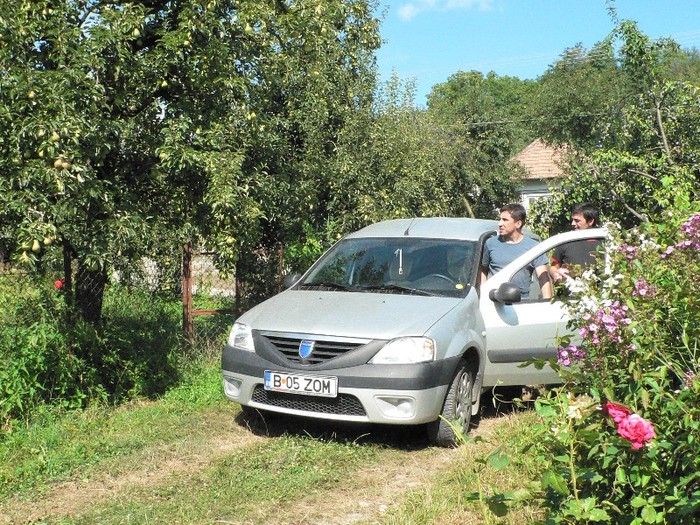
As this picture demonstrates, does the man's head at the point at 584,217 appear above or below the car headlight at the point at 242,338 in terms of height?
above

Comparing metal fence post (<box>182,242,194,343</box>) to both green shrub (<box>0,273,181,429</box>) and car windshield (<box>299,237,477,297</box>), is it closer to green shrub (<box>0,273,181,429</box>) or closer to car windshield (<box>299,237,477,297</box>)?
green shrub (<box>0,273,181,429</box>)

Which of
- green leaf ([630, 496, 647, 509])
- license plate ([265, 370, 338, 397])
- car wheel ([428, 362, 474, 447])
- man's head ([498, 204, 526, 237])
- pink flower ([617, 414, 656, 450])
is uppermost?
man's head ([498, 204, 526, 237])

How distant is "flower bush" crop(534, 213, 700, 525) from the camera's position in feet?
10.6

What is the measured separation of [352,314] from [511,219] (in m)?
1.93

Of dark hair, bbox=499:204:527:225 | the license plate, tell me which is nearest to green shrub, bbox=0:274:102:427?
the license plate

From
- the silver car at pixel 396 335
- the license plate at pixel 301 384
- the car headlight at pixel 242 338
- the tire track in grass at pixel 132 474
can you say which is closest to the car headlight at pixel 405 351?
the silver car at pixel 396 335

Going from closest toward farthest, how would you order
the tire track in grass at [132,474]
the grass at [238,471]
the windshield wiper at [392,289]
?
the grass at [238,471] → the tire track in grass at [132,474] → the windshield wiper at [392,289]

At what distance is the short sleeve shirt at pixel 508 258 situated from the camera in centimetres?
719

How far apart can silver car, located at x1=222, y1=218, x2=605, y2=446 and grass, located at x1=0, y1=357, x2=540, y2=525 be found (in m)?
0.33

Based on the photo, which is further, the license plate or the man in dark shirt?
the man in dark shirt

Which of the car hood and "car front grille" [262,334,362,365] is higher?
the car hood

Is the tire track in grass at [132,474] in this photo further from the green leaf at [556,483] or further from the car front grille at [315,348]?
the green leaf at [556,483]

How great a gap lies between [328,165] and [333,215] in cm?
91

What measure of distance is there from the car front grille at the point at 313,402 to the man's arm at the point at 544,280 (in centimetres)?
211
